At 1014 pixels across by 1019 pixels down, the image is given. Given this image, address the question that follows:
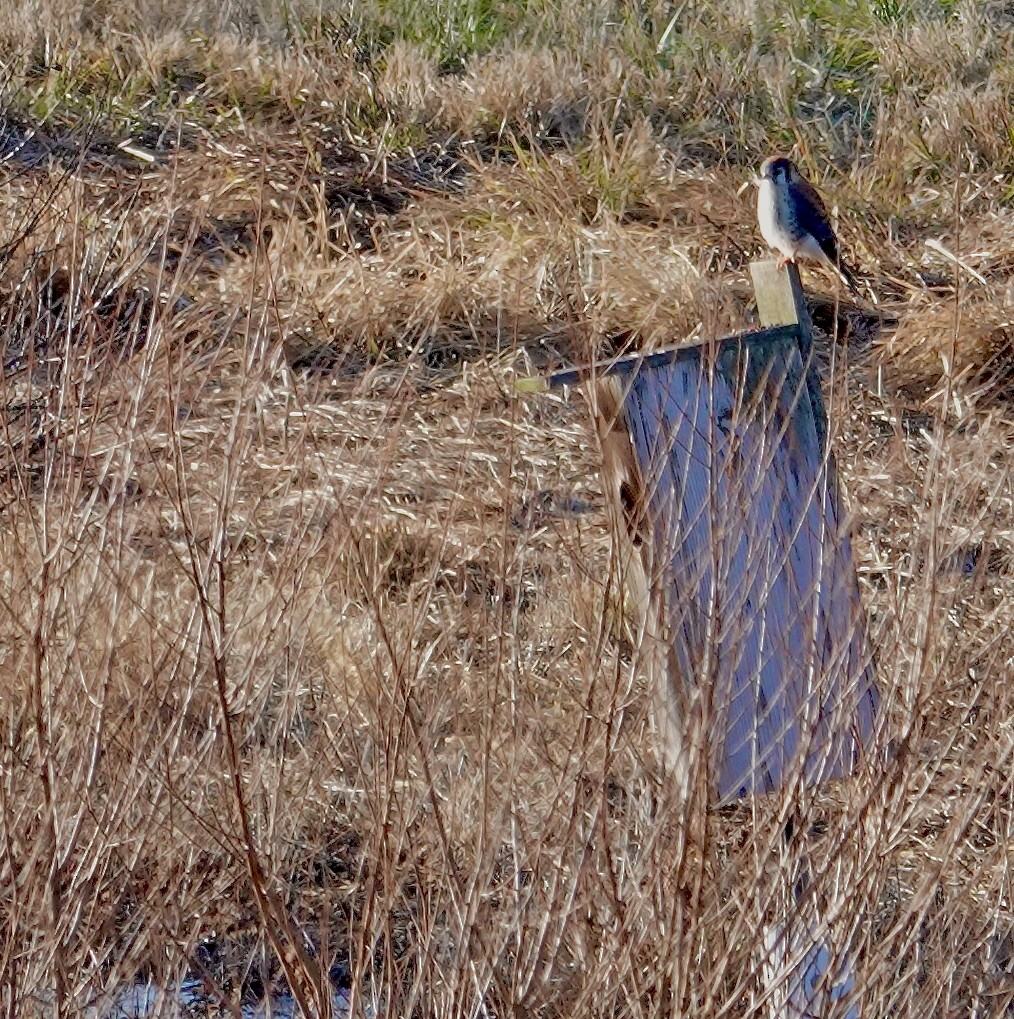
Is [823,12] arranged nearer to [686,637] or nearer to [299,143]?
[299,143]

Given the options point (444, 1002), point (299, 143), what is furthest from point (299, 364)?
point (444, 1002)

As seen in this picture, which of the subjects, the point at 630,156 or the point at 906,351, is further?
the point at 630,156

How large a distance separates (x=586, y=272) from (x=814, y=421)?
12.9 ft

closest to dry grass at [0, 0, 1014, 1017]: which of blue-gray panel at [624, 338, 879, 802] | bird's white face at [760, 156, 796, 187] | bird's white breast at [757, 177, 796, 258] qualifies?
blue-gray panel at [624, 338, 879, 802]

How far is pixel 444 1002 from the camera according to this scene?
2.57 meters

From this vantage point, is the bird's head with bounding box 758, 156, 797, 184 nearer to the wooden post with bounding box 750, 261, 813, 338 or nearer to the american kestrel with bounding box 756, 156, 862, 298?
the american kestrel with bounding box 756, 156, 862, 298

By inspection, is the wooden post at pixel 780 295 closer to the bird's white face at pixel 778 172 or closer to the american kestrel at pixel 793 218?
the american kestrel at pixel 793 218

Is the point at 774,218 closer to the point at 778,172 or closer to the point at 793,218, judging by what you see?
the point at 793,218

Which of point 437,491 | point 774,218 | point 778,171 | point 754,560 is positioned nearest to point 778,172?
point 778,171

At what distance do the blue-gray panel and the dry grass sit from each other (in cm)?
11

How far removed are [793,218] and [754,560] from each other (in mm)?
4379

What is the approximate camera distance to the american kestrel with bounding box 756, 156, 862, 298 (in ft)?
22.5

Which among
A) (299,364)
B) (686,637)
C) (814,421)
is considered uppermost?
(814,421)

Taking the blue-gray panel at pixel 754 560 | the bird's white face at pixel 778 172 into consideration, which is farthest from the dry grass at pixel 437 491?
the bird's white face at pixel 778 172
